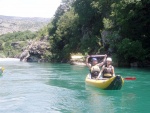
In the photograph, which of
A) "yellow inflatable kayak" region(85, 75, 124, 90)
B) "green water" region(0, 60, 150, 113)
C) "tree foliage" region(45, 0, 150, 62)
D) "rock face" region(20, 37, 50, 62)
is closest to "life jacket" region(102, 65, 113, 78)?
"yellow inflatable kayak" region(85, 75, 124, 90)

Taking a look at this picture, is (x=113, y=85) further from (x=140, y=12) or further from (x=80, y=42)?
(x=80, y=42)

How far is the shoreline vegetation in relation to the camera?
32219 mm

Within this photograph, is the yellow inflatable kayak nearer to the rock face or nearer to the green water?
the green water

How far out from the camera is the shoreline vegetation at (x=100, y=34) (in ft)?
106

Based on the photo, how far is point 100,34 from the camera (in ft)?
153

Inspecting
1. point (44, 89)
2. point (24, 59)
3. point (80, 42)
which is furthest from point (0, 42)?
point (44, 89)

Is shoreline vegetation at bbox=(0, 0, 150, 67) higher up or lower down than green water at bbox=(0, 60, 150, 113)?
higher up

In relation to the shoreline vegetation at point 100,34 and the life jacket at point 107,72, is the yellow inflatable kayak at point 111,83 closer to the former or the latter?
the life jacket at point 107,72

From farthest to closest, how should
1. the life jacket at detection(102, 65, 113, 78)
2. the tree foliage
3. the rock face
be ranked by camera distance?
the rock face < the tree foliage < the life jacket at detection(102, 65, 113, 78)

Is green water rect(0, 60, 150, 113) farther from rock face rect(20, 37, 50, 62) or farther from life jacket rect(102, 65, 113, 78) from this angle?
rock face rect(20, 37, 50, 62)

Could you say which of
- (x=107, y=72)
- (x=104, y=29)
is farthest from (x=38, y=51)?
(x=107, y=72)

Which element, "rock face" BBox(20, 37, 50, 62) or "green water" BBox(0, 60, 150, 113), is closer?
"green water" BBox(0, 60, 150, 113)

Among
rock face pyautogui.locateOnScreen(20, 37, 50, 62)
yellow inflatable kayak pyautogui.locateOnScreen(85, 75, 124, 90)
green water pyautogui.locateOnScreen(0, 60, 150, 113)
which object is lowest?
green water pyautogui.locateOnScreen(0, 60, 150, 113)

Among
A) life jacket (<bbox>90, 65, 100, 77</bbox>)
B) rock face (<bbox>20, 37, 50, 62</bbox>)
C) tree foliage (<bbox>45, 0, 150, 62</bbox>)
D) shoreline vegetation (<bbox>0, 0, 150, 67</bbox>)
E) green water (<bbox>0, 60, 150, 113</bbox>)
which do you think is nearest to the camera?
green water (<bbox>0, 60, 150, 113</bbox>)
